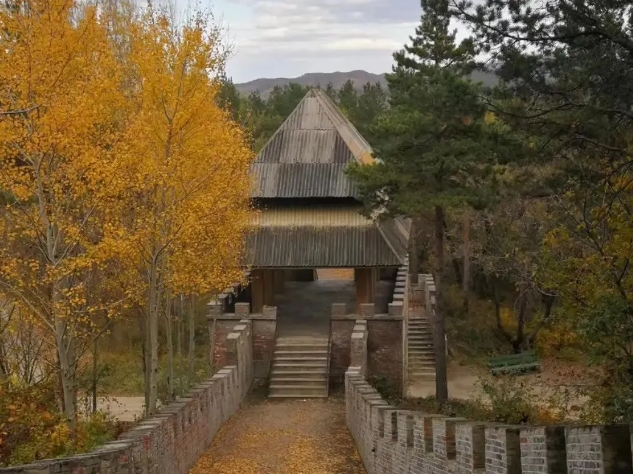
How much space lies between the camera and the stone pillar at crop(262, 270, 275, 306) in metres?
24.7

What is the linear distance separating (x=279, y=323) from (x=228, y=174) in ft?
27.4

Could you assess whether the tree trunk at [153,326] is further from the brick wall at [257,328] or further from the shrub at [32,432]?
the brick wall at [257,328]

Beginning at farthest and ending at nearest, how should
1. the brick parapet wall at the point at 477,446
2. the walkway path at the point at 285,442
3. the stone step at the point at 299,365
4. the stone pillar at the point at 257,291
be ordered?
the stone pillar at the point at 257,291 < the stone step at the point at 299,365 < the walkway path at the point at 285,442 < the brick parapet wall at the point at 477,446

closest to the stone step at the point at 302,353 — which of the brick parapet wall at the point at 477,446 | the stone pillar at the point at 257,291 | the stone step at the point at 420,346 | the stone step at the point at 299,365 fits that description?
the stone step at the point at 299,365

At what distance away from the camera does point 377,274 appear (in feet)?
89.9

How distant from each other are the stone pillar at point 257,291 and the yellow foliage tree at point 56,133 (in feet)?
34.1

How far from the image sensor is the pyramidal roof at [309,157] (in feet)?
76.0

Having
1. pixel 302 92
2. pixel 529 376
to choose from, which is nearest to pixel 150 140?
pixel 529 376

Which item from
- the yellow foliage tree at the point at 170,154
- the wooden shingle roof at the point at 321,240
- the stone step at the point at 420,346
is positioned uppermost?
the yellow foliage tree at the point at 170,154

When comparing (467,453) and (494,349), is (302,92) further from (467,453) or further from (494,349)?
(467,453)

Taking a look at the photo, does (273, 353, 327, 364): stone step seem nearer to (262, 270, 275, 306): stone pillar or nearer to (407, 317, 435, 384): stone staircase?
(262, 270, 275, 306): stone pillar

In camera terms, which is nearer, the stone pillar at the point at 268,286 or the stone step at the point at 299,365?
the stone step at the point at 299,365

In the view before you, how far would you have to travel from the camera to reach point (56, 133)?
12.0m

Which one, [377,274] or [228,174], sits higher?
[228,174]
